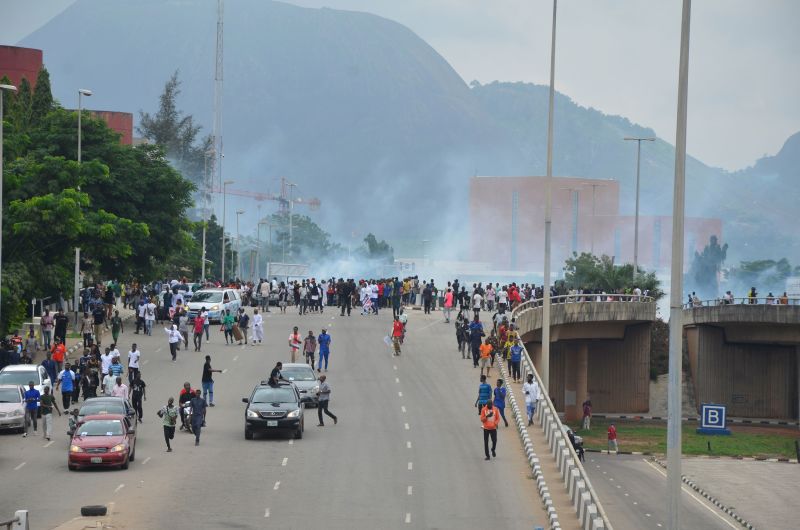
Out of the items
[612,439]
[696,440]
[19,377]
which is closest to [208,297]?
[612,439]

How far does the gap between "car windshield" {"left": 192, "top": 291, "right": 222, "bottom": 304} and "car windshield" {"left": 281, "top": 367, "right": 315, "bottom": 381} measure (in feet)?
62.8

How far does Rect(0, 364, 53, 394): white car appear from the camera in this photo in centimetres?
3578

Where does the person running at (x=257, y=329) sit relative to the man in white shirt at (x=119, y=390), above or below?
above

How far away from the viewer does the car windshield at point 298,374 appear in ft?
129

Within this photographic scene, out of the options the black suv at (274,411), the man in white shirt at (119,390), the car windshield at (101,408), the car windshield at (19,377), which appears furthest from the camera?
the car windshield at (19,377)

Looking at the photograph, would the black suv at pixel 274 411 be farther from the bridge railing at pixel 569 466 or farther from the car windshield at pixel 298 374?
the bridge railing at pixel 569 466

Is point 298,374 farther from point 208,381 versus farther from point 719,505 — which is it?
point 719,505

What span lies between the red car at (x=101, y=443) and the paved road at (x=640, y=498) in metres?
16.6

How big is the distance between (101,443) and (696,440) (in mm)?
47676

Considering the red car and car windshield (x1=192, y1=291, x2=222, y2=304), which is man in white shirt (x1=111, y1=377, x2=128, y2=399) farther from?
car windshield (x1=192, y1=291, x2=222, y2=304)

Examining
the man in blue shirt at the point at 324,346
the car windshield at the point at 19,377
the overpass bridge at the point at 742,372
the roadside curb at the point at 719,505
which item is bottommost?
the roadside curb at the point at 719,505

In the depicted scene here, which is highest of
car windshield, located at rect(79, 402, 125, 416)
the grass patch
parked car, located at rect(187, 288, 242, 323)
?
parked car, located at rect(187, 288, 242, 323)

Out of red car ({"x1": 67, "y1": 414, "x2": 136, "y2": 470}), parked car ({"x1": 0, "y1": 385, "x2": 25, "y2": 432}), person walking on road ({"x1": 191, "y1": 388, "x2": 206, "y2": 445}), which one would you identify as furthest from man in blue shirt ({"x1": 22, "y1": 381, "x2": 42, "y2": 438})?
red car ({"x1": 67, "y1": 414, "x2": 136, "y2": 470})

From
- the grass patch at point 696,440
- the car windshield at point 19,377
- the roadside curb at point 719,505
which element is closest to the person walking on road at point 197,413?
the car windshield at point 19,377
